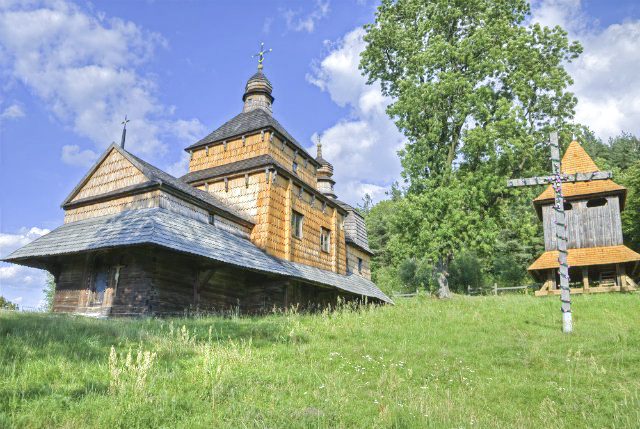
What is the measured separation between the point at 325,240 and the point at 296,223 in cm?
332

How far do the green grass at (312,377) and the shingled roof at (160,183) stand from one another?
289 inches

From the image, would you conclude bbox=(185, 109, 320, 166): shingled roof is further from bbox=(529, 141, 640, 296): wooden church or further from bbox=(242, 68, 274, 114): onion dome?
bbox=(529, 141, 640, 296): wooden church

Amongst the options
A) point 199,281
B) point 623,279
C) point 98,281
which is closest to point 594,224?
point 623,279

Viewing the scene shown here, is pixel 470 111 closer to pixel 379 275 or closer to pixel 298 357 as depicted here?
pixel 298 357

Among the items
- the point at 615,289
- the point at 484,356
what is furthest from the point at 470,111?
the point at 484,356

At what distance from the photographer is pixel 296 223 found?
23203mm

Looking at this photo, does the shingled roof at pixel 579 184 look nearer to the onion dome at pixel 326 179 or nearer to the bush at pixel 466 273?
the onion dome at pixel 326 179

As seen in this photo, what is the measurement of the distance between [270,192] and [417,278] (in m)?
28.7

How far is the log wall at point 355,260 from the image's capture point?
101 ft

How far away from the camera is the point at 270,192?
21.1m

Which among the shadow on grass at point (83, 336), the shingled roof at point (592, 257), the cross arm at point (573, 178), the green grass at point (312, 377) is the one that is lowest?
the green grass at point (312, 377)

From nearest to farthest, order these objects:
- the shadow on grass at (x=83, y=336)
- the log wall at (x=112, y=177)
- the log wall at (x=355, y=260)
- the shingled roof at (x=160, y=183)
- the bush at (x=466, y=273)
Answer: the shadow on grass at (x=83, y=336) → the shingled roof at (x=160, y=183) → the log wall at (x=112, y=177) → the log wall at (x=355, y=260) → the bush at (x=466, y=273)

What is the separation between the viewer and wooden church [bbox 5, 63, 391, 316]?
1573 cm

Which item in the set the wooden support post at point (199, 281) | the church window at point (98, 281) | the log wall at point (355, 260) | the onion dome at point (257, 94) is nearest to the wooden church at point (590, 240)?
the log wall at point (355, 260)
